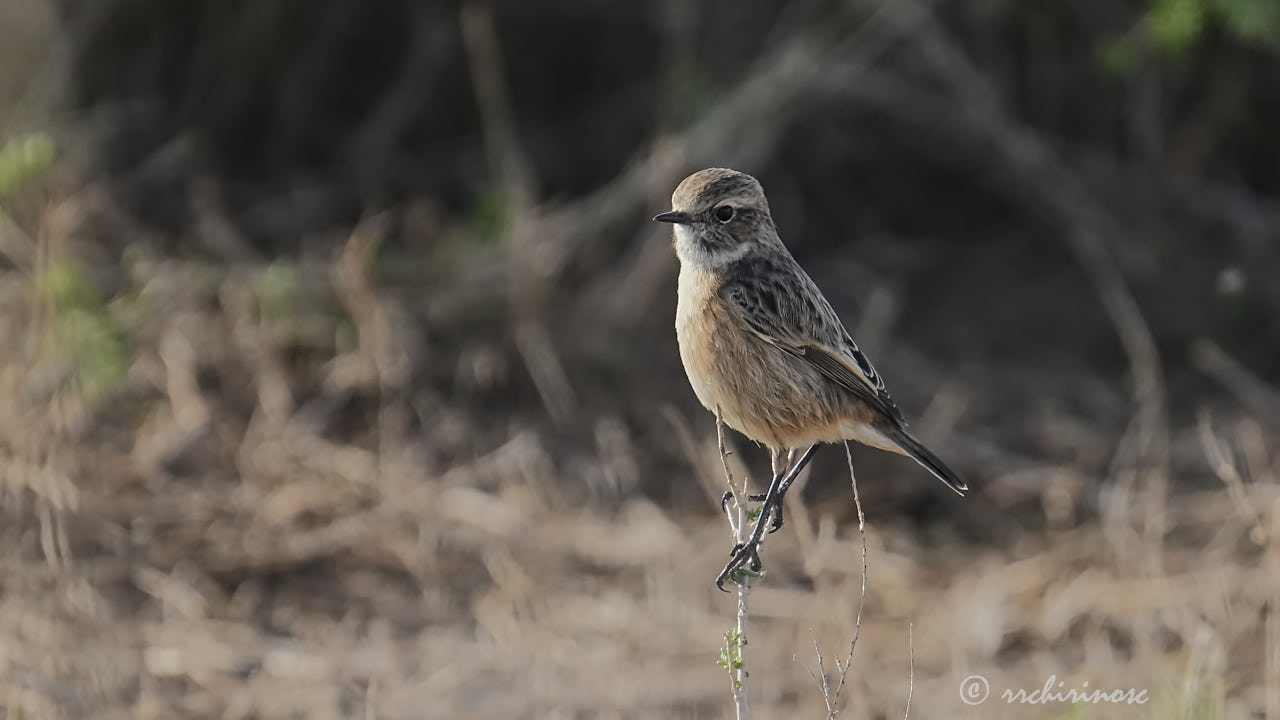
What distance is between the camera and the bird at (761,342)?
504cm

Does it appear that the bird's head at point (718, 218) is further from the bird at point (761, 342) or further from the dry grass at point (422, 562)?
the dry grass at point (422, 562)

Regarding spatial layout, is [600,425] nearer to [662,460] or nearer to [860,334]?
[662,460]

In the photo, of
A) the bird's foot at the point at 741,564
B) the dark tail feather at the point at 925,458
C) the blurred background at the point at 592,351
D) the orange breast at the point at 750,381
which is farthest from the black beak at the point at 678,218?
the bird's foot at the point at 741,564

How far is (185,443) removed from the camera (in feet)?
27.1

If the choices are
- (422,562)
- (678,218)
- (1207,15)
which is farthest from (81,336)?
(1207,15)

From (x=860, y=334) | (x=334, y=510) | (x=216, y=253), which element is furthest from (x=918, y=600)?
(x=216, y=253)

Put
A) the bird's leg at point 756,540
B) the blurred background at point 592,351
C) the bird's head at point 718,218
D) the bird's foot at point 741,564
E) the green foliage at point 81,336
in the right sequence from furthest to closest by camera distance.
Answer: the green foliage at point 81,336 < the blurred background at point 592,351 < the bird's head at point 718,218 < the bird's leg at point 756,540 < the bird's foot at point 741,564

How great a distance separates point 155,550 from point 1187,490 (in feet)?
17.6

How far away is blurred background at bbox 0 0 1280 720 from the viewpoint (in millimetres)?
6816

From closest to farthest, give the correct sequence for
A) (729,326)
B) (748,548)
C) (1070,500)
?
(748,548), (729,326), (1070,500)

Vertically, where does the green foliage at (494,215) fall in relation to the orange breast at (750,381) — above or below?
above

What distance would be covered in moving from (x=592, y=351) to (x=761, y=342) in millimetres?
3840

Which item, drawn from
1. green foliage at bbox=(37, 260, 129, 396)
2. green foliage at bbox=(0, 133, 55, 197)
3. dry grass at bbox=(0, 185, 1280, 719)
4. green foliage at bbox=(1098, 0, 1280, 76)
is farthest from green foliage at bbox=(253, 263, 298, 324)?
green foliage at bbox=(1098, 0, 1280, 76)

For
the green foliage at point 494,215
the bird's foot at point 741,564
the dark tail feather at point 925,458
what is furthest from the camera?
the green foliage at point 494,215
